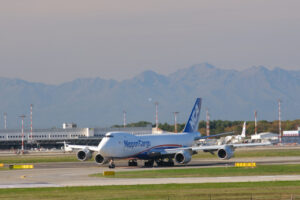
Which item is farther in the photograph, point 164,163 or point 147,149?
point 147,149

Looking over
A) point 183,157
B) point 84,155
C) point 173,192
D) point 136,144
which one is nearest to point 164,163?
point 183,157

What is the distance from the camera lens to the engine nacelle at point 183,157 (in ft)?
260

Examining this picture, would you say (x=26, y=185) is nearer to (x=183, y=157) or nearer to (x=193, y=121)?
(x=183, y=157)

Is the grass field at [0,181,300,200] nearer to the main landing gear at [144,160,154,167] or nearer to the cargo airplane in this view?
the cargo airplane

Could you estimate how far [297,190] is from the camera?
4525 cm

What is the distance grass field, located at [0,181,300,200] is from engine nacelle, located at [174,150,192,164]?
91.5 feet

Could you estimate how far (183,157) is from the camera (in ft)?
260

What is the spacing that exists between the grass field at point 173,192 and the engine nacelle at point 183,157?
27903 mm

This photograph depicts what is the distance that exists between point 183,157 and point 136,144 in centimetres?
599

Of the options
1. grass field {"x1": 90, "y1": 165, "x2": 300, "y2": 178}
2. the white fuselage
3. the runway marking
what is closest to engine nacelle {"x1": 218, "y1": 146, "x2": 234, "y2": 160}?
the white fuselage

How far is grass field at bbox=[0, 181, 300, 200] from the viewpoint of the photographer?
141 feet

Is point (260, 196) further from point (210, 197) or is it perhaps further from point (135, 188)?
point (135, 188)

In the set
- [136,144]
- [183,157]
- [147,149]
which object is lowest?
[183,157]

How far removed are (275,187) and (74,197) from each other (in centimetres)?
1479
